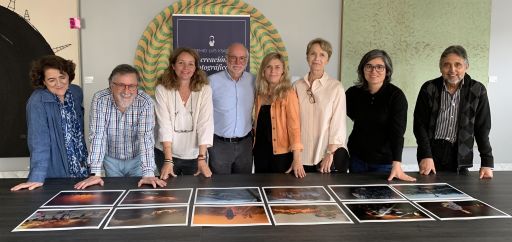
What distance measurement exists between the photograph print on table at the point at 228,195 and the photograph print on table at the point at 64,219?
0.37 metres

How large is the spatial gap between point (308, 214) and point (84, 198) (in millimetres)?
917

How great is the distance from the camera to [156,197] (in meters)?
1.67

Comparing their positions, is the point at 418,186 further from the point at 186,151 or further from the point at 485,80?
the point at 485,80

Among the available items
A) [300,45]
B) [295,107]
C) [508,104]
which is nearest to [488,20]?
[508,104]

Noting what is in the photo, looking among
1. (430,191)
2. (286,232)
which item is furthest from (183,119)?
(430,191)

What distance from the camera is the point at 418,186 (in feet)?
6.20

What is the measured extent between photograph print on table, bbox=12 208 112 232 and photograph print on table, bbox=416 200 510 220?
122 centimetres

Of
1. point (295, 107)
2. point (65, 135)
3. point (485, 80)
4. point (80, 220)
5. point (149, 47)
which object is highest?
point (149, 47)

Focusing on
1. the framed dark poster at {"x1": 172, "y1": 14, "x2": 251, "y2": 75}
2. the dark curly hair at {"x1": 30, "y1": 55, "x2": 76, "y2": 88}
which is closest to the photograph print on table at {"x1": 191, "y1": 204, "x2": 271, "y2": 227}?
the dark curly hair at {"x1": 30, "y1": 55, "x2": 76, "y2": 88}

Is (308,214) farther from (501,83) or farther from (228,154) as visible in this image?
(501,83)

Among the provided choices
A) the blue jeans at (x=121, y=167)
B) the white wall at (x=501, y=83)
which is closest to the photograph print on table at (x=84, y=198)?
the blue jeans at (x=121, y=167)

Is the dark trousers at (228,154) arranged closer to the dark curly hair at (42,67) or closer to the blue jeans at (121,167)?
the blue jeans at (121,167)

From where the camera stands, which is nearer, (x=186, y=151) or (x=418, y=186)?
(x=418, y=186)

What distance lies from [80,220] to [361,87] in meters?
1.66
